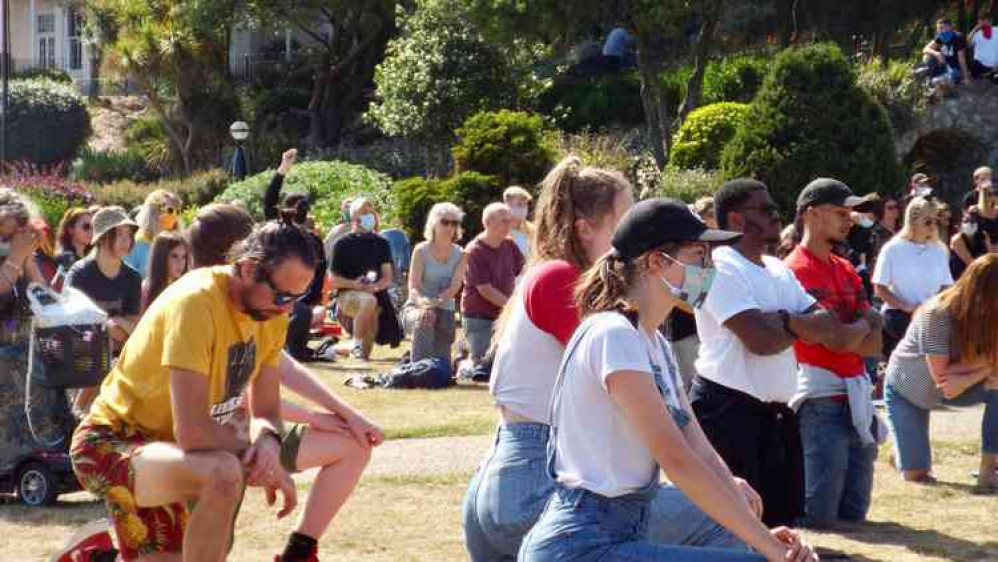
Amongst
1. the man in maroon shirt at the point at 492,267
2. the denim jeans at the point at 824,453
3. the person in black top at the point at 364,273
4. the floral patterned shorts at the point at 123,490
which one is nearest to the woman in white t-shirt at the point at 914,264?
the man in maroon shirt at the point at 492,267

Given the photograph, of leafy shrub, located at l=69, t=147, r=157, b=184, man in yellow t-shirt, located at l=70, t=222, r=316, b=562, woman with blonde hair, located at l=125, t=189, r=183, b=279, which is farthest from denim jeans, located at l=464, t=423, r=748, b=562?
leafy shrub, located at l=69, t=147, r=157, b=184

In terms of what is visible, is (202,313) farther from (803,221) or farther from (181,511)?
(803,221)

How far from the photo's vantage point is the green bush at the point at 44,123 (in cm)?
4544

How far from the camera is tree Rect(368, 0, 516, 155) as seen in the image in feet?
104

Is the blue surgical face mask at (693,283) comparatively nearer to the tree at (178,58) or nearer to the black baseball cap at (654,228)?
the black baseball cap at (654,228)

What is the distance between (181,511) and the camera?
5727 millimetres

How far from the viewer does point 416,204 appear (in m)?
23.2

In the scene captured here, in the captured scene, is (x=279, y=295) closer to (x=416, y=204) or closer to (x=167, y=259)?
(x=167, y=259)

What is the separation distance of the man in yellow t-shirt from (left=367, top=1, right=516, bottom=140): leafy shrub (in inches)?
1018

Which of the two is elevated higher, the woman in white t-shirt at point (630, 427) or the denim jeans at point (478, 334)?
the woman in white t-shirt at point (630, 427)

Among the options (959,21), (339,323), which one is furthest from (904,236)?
(959,21)

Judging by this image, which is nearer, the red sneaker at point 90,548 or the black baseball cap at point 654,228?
the black baseball cap at point 654,228

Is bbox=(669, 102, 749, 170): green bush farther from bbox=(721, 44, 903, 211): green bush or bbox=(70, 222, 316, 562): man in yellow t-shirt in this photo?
bbox=(70, 222, 316, 562): man in yellow t-shirt

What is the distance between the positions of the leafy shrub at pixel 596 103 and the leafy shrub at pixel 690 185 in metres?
8.02
